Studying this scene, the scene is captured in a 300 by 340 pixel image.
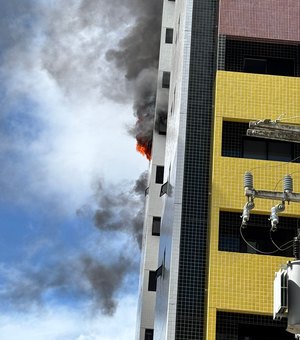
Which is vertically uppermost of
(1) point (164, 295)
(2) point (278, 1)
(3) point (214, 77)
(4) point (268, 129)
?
(2) point (278, 1)

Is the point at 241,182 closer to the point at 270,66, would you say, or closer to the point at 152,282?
the point at 270,66

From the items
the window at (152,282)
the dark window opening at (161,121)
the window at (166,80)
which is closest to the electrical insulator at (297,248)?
the window at (152,282)

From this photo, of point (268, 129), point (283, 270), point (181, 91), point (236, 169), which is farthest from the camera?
point (181, 91)

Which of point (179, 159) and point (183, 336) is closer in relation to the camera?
point (183, 336)

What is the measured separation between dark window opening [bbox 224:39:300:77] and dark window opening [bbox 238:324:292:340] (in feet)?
35.9

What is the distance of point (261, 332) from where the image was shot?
27844 mm

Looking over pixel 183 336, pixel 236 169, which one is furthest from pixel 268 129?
pixel 183 336

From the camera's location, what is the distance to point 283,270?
2422 cm

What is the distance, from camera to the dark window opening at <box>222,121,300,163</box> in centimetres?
3062

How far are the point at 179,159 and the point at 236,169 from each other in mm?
2317

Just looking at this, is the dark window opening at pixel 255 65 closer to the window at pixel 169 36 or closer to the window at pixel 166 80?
the window at pixel 166 80

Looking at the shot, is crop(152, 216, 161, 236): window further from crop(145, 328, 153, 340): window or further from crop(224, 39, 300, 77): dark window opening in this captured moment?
crop(224, 39, 300, 77): dark window opening

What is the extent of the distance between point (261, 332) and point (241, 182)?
18.4 feet

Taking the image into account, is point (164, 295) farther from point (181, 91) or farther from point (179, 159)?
point (181, 91)
